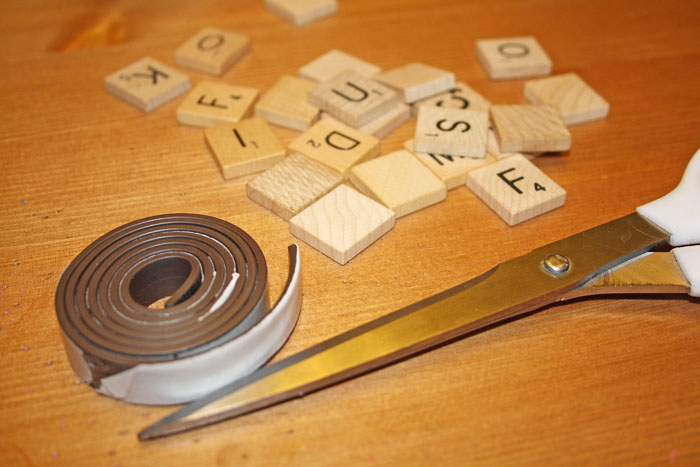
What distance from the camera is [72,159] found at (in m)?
1.06

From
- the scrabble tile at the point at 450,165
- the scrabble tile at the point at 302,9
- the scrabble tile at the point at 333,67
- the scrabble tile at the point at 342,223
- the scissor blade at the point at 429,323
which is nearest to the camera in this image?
the scissor blade at the point at 429,323

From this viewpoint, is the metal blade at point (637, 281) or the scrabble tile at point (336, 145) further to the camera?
the scrabble tile at point (336, 145)

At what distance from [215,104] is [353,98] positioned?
0.25 meters

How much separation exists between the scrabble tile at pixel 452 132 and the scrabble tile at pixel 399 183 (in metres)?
0.04

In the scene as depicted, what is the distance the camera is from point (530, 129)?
104cm

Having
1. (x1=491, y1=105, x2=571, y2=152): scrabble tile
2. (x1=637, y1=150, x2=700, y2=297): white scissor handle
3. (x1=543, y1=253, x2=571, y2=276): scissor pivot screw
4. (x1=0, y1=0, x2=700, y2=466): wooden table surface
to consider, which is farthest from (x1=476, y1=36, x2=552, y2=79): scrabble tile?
(x1=543, y1=253, x2=571, y2=276): scissor pivot screw

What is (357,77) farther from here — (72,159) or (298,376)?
(298,376)

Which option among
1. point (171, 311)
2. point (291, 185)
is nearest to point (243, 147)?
point (291, 185)

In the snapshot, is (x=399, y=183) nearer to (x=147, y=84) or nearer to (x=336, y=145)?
(x=336, y=145)

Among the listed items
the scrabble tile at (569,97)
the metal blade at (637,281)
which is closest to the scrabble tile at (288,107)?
the scrabble tile at (569,97)

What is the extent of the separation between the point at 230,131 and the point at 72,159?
0.26 meters

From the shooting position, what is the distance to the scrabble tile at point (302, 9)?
1.38 metres

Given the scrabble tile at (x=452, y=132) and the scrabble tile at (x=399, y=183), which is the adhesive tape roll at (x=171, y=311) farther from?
the scrabble tile at (x=452, y=132)

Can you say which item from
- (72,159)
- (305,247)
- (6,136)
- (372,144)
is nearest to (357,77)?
(372,144)
